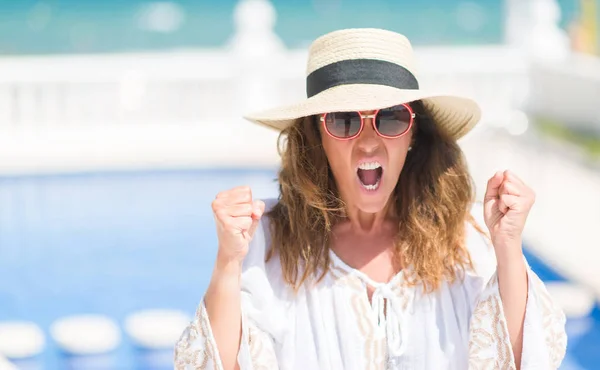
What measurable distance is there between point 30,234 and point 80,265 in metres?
1.00

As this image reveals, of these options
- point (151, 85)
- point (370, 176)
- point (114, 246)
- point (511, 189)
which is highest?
point (151, 85)

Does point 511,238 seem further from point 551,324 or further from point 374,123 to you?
point 374,123

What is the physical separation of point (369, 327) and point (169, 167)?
26.4 ft

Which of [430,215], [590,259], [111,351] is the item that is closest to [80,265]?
[111,351]

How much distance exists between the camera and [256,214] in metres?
2.28

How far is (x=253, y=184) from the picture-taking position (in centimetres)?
970

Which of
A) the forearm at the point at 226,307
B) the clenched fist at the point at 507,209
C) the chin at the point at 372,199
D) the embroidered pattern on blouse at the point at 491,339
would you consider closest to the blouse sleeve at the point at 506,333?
the embroidered pattern on blouse at the point at 491,339

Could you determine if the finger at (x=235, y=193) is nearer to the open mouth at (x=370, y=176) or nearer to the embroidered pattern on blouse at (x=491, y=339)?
the open mouth at (x=370, y=176)

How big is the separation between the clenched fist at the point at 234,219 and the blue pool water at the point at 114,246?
3521 millimetres

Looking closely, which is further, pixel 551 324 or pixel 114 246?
pixel 114 246

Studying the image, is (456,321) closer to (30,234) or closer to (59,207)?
(30,234)

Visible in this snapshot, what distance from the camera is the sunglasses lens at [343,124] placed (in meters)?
2.36

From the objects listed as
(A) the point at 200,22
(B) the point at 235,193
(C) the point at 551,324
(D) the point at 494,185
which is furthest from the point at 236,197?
(A) the point at 200,22

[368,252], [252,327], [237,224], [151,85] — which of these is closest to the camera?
[237,224]
